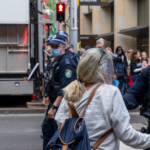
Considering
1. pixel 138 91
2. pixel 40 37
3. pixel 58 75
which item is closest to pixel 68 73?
pixel 58 75

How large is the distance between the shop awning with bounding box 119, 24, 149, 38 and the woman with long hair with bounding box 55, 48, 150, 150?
2314 cm

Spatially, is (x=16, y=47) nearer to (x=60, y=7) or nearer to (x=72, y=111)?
(x=60, y=7)

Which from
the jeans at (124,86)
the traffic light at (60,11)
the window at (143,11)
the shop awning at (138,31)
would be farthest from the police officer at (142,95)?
the window at (143,11)

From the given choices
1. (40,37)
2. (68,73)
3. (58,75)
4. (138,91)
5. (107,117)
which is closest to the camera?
(107,117)

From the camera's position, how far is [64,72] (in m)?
4.27

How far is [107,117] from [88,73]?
333mm

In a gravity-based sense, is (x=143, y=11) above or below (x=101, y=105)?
above

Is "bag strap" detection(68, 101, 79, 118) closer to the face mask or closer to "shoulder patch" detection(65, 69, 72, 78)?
"shoulder patch" detection(65, 69, 72, 78)

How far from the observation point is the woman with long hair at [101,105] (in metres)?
2.23

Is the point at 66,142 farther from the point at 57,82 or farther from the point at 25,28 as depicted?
the point at 25,28

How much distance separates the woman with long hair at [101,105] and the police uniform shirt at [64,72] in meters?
1.87

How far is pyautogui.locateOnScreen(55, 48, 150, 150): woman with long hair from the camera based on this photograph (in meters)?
2.23

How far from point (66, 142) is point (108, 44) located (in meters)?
33.0

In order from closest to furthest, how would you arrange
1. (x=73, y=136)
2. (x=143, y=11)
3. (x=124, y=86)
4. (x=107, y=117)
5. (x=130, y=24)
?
(x=73, y=136) → (x=107, y=117) → (x=124, y=86) → (x=143, y=11) → (x=130, y=24)
